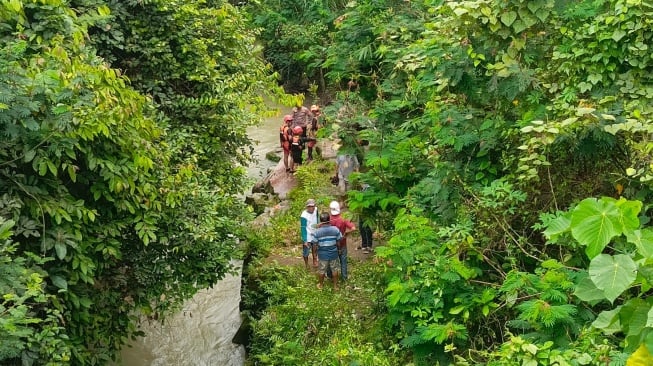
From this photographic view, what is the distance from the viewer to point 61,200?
195 inches

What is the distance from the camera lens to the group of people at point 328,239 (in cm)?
785

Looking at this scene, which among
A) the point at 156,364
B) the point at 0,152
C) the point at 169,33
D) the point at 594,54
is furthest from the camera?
the point at 156,364

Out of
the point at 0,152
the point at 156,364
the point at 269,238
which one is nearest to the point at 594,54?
the point at 0,152

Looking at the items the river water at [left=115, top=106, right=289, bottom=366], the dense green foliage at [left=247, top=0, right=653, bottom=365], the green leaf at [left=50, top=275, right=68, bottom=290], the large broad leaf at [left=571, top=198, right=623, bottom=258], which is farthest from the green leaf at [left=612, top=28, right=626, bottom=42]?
the river water at [left=115, top=106, right=289, bottom=366]

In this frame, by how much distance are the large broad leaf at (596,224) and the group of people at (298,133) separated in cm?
888

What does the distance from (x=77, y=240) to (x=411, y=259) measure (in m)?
2.89

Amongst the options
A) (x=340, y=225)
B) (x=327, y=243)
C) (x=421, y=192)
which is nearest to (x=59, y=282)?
(x=421, y=192)

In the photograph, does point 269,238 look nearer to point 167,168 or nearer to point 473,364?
point 167,168

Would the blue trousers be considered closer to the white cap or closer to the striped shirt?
the striped shirt

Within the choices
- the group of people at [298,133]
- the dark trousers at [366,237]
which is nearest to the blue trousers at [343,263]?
the dark trousers at [366,237]

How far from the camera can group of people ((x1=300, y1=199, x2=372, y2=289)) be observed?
7848 millimetres

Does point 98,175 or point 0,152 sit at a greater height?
point 0,152

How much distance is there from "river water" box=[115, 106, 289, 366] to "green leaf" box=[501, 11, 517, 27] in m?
4.73

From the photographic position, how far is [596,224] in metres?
3.20
